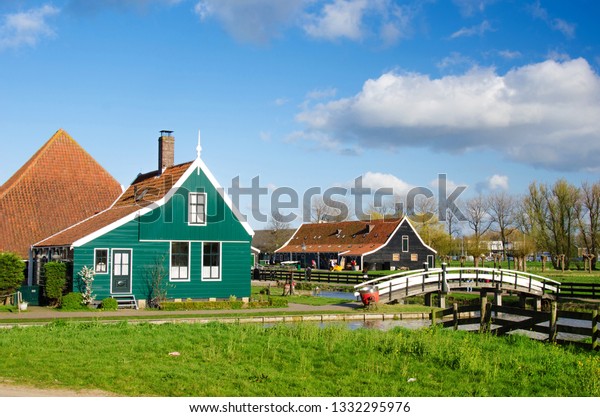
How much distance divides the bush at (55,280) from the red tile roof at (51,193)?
606 centimetres

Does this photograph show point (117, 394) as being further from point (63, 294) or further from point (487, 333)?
point (63, 294)

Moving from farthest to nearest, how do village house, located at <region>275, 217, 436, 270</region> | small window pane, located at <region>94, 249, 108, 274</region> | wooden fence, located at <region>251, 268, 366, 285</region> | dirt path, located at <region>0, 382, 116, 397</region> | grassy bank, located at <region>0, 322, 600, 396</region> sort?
1. village house, located at <region>275, 217, 436, 270</region>
2. wooden fence, located at <region>251, 268, 366, 285</region>
3. small window pane, located at <region>94, 249, 108, 274</region>
4. grassy bank, located at <region>0, 322, 600, 396</region>
5. dirt path, located at <region>0, 382, 116, 397</region>

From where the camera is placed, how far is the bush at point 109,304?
29.4m

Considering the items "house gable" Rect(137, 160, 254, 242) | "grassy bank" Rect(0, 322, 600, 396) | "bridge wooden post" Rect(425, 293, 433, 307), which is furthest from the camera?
"bridge wooden post" Rect(425, 293, 433, 307)

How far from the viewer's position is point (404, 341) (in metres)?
16.2

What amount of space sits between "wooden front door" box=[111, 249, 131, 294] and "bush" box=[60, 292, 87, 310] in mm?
1790

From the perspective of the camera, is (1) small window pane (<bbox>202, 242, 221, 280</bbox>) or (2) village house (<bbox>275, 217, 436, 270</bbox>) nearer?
(1) small window pane (<bbox>202, 242, 221, 280</bbox>)

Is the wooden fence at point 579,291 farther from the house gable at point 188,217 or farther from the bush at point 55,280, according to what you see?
the bush at point 55,280

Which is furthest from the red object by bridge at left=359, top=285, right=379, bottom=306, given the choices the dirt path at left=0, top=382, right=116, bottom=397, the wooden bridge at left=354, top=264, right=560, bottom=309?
the dirt path at left=0, top=382, right=116, bottom=397

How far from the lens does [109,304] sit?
29.5 meters

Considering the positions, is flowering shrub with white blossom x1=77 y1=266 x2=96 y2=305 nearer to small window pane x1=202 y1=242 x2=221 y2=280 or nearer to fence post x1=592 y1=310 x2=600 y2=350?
small window pane x1=202 y1=242 x2=221 y2=280

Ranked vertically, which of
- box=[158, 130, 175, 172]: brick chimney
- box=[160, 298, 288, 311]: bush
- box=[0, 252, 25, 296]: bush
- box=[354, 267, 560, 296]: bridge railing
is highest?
box=[158, 130, 175, 172]: brick chimney

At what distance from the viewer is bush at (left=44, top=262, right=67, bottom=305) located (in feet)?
98.5
